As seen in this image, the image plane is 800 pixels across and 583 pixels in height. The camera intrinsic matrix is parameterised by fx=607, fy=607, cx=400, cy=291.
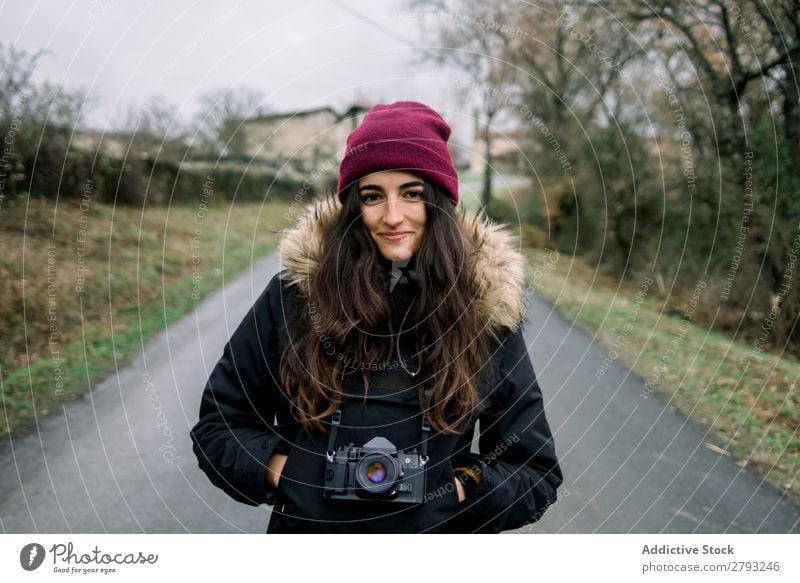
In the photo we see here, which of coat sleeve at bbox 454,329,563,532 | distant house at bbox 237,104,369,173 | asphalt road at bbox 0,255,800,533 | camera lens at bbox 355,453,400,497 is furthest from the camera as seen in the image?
distant house at bbox 237,104,369,173

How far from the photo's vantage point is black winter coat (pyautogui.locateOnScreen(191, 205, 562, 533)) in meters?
1.54

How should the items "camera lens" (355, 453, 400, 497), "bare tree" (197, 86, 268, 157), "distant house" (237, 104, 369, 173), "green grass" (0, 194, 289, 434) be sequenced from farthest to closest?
"bare tree" (197, 86, 268, 157) < "green grass" (0, 194, 289, 434) < "distant house" (237, 104, 369, 173) < "camera lens" (355, 453, 400, 497)

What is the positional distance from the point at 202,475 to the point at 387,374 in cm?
199

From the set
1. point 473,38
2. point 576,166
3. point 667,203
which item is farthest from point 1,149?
point 576,166

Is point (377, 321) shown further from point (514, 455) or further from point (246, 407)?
point (514, 455)

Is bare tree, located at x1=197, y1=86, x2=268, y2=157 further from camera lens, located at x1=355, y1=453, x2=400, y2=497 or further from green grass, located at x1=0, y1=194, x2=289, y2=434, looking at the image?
camera lens, located at x1=355, y1=453, x2=400, y2=497

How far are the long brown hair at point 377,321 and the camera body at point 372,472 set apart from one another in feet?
0.33

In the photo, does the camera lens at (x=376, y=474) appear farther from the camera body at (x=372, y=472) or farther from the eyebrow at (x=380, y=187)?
the eyebrow at (x=380, y=187)

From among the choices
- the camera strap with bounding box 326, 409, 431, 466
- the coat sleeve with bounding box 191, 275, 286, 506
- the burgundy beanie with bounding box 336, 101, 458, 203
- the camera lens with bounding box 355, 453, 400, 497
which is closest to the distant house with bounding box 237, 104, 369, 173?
the burgundy beanie with bounding box 336, 101, 458, 203

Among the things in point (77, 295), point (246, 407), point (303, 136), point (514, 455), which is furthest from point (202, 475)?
point (77, 295)

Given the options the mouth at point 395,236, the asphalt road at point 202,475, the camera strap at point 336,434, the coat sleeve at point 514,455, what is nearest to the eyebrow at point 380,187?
the mouth at point 395,236

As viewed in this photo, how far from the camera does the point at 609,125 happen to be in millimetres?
9656
